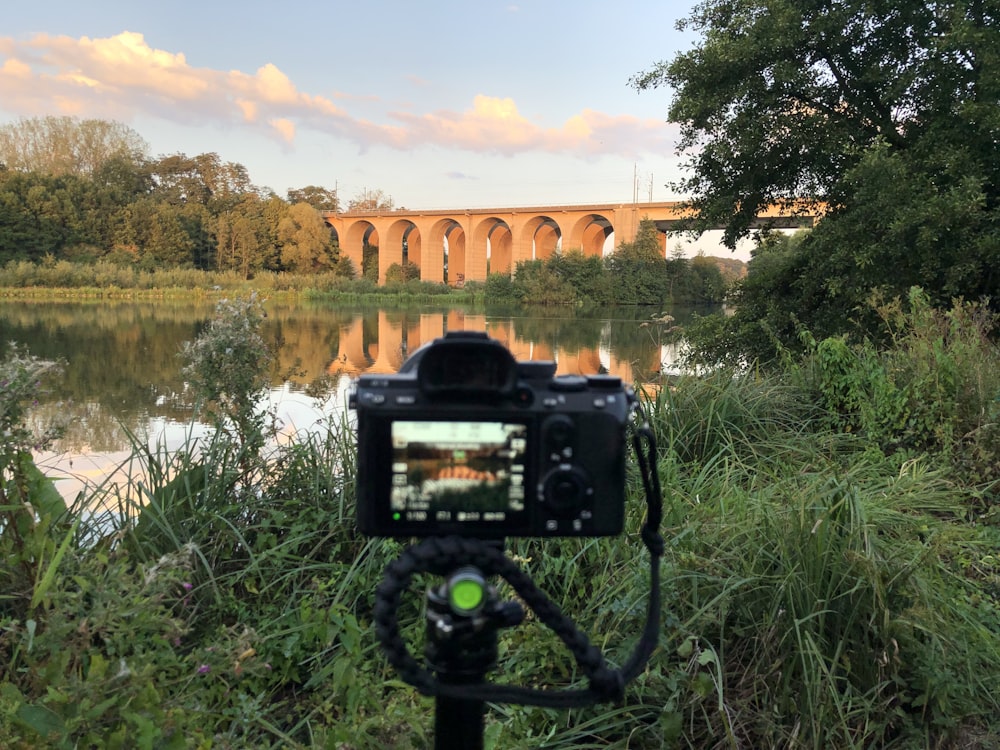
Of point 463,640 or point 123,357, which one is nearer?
point 463,640

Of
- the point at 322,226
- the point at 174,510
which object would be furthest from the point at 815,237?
the point at 322,226

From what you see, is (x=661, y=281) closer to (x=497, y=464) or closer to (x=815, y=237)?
(x=815, y=237)

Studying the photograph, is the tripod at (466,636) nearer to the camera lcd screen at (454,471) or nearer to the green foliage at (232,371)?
the camera lcd screen at (454,471)

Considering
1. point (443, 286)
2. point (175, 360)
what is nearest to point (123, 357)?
point (175, 360)

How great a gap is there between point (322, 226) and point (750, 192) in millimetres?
53352

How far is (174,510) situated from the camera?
2938mm

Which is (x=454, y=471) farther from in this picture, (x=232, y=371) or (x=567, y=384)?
(x=232, y=371)

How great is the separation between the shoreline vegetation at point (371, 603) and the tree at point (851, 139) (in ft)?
15.0

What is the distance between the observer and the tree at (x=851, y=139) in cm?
707

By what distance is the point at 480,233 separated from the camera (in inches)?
2424

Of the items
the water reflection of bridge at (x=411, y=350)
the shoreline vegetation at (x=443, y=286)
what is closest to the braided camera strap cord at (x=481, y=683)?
the water reflection of bridge at (x=411, y=350)

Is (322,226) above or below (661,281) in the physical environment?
above

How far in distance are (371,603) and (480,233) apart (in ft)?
198

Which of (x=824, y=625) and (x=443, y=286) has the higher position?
(x=443, y=286)
